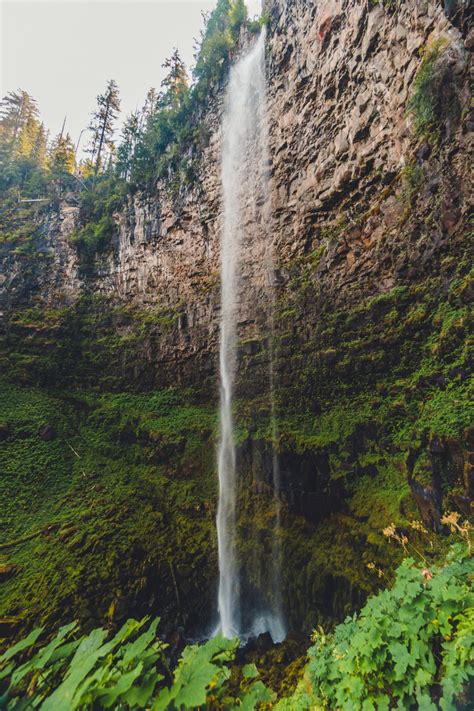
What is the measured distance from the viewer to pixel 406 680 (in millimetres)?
1959

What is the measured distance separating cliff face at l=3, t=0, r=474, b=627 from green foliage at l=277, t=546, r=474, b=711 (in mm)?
3359

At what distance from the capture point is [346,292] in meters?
7.86

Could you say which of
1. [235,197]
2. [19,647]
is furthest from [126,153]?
[19,647]

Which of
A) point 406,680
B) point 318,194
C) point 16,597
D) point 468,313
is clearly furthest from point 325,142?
point 16,597

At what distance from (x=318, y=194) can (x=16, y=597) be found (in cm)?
1150

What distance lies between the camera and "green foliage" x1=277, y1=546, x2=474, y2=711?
1729mm

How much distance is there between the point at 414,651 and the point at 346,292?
7.08 meters

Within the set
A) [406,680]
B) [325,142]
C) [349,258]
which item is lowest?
[406,680]

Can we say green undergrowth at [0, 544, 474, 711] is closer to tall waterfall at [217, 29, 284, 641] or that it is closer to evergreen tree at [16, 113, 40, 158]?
tall waterfall at [217, 29, 284, 641]

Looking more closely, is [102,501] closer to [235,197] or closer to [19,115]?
[235,197]

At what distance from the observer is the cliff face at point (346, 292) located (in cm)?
569

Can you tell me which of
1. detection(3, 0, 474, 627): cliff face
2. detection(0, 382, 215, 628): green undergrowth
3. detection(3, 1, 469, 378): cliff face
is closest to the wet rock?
detection(0, 382, 215, 628): green undergrowth

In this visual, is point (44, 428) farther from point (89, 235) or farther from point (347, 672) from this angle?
point (347, 672)

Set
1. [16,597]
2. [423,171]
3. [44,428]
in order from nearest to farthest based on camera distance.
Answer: [16,597], [423,171], [44,428]
